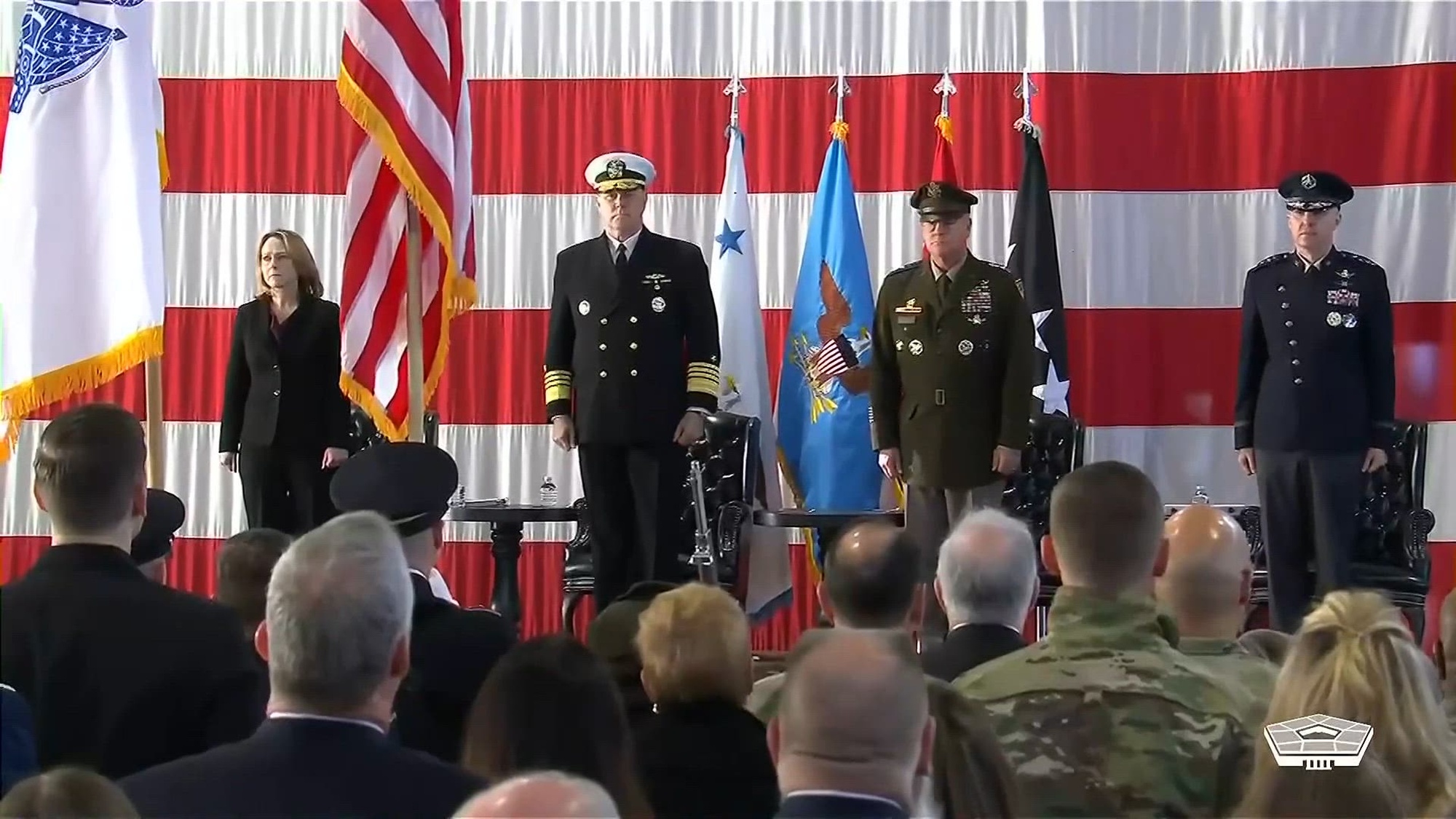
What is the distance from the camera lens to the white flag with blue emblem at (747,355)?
5582 mm

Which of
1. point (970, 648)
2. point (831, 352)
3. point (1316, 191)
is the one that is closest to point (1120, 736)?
point (970, 648)

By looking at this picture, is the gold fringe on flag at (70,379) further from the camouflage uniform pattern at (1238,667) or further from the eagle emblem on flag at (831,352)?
the camouflage uniform pattern at (1238,667)

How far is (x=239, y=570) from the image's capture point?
268 centimetres

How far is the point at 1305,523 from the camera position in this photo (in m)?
4.66

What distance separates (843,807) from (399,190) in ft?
11.2

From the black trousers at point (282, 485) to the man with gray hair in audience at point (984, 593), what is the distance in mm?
2910

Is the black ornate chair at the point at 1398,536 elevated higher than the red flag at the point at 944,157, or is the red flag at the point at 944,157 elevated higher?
the red flag at the point at 944,157

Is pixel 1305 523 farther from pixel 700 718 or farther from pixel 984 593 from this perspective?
pixel 700 718

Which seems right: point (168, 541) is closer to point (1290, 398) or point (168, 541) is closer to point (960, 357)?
point (960, 357)

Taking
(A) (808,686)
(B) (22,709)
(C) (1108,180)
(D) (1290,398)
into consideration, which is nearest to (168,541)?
(B) (22,709)

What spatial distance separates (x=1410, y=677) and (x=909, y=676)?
2.17ft

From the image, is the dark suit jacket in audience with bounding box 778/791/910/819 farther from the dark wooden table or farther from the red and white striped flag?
the dark wooden table

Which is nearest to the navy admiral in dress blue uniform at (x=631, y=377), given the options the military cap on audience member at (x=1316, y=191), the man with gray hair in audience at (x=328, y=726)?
the military cap on audience member at (x=1316, y=191)

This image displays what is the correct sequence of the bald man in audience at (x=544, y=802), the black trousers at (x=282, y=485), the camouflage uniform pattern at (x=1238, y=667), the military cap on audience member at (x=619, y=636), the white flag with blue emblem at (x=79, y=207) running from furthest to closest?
the black trousers at (x=282, y=485)
the white flag with blue emblem at (x=79, y=207)
the military cap on audience member at (x=619, y=636)
the camouflage uniform pattern at (x=1238, y=667)
the bald man in audience at (x=544, y=802)
